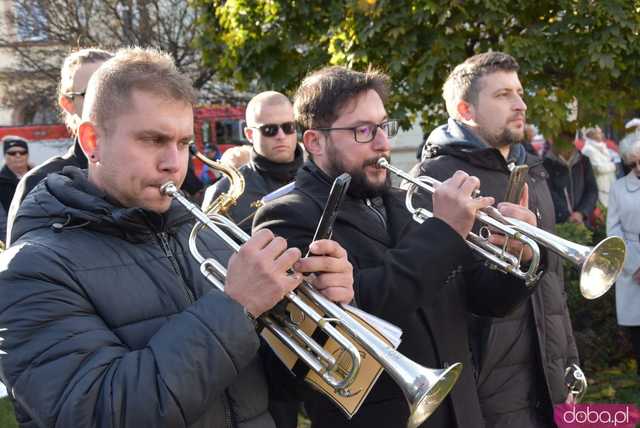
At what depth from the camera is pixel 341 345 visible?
2.33 m

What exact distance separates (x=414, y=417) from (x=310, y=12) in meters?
6.79

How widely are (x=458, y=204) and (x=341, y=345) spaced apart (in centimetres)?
92

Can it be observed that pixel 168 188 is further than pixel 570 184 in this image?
No

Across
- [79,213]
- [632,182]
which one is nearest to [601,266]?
[79,213]

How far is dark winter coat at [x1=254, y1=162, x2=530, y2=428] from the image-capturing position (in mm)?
2945

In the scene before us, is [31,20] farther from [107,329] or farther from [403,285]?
[107,329]

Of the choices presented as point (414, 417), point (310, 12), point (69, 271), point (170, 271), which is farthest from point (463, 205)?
point (310, 12)

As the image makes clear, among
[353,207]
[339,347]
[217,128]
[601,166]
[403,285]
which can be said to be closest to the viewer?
[339,347]

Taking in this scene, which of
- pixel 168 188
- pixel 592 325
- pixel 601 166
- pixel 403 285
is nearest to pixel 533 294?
pixel 403 285

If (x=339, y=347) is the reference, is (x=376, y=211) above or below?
above

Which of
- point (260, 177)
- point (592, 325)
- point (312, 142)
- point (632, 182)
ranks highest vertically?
point (312, 142)

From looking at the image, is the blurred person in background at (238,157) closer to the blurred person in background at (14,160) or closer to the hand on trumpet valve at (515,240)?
the blurred person in background at (14,160)

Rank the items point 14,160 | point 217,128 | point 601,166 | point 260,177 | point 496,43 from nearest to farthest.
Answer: point 260,177
point 496,43
point 14,160
point 601,166
point 217,128

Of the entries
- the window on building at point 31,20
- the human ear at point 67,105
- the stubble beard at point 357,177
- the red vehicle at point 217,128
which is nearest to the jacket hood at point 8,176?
the human ear at point 67,105
